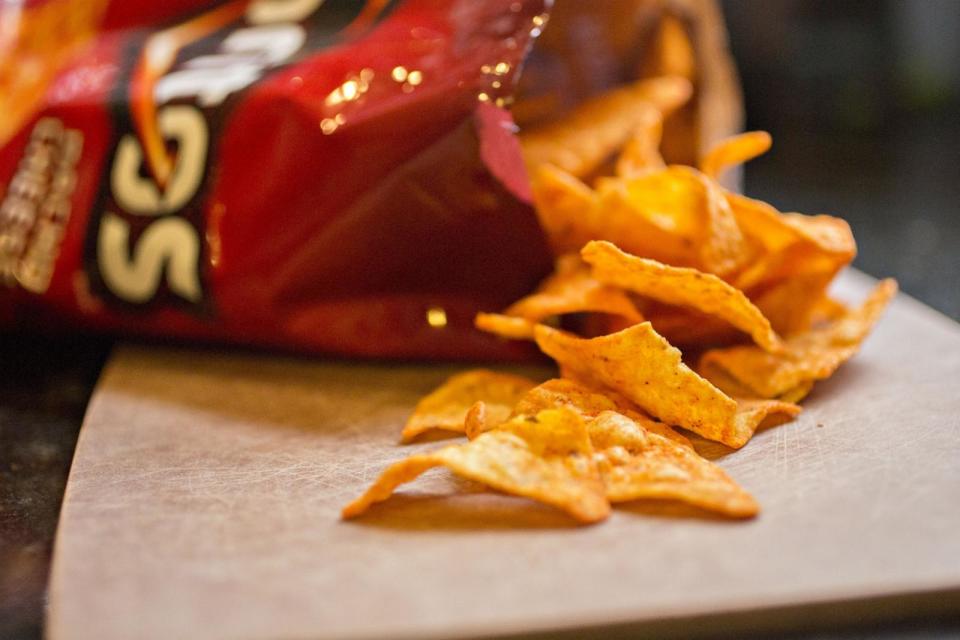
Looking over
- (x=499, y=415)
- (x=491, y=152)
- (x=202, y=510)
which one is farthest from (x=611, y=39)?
(x=202, y=510)

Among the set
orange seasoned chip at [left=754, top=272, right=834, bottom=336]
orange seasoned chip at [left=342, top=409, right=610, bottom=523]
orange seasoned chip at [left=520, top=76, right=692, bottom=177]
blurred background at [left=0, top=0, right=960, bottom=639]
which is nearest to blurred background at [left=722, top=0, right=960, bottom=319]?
blurred background at [left=0, top=0, right=960, bottom=639]

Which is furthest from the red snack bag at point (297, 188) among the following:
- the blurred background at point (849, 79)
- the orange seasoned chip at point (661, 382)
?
the blurred background at point (849, 79)

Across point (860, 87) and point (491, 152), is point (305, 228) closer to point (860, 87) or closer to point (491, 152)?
point (491, 152)

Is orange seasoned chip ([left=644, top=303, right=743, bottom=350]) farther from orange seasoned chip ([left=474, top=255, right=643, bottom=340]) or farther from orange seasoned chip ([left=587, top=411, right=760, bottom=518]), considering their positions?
orange seasoned chip ([left=587, top=411, right=760, bottom=518])

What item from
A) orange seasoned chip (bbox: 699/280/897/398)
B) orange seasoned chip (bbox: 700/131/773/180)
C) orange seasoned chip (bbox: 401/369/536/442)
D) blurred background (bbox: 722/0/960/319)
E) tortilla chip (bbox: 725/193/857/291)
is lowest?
blurred background (bbox: 722/0/960/319)

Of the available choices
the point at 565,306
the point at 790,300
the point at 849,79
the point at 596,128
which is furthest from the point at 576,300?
the point at 849,79

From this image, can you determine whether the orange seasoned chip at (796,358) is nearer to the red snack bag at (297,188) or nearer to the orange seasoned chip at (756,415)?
the orange seasoned chip at (756,415)
